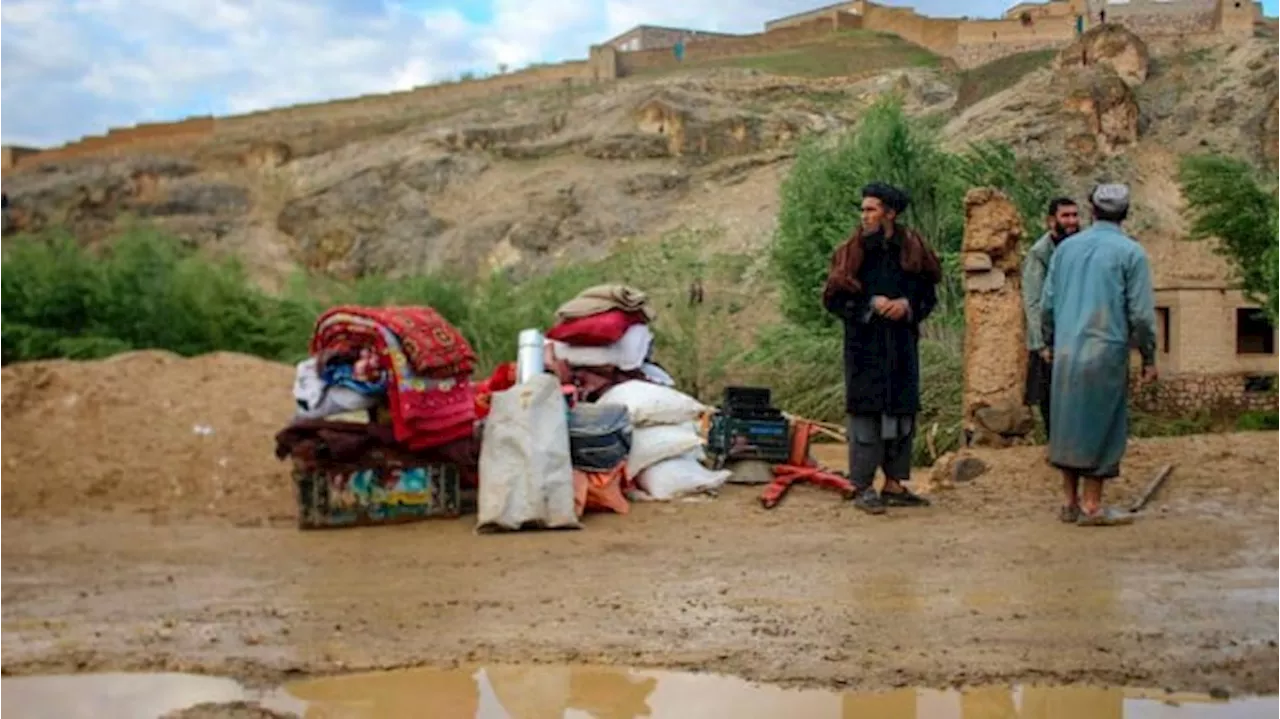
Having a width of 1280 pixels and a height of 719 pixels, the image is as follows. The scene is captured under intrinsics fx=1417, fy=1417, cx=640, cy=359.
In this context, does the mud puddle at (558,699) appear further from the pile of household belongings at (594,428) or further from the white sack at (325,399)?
the white sack at (325,399)

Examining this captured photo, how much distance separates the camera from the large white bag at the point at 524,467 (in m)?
7.56

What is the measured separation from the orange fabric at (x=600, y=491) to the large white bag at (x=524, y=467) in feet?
0.98

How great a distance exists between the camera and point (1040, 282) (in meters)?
8.33

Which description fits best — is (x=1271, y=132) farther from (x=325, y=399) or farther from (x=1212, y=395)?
(x=325, y=399)

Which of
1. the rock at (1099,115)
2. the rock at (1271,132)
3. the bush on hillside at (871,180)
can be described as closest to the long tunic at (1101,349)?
the bush on hillside at (871,180)

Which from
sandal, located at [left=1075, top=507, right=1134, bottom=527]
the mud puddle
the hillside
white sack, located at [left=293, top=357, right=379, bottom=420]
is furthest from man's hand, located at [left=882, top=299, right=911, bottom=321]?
the hillside

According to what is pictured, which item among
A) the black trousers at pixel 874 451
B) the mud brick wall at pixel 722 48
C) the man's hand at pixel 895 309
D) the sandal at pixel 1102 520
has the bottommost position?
the sandal at pixel 1102 520

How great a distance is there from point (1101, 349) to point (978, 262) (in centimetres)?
304

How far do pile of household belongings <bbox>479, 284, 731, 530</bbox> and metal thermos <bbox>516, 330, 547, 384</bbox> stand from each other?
0.10 m

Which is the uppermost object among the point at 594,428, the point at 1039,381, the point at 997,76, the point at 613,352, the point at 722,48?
the point at 722,48

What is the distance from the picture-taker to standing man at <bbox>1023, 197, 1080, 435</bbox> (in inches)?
323

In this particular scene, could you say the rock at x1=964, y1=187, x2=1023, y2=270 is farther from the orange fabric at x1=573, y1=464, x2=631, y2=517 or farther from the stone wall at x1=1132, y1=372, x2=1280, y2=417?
the stone wall at x1=1132, y1=372, x2=1280, y2=417

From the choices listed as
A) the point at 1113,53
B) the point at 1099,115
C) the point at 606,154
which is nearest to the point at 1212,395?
the point at 1099,115

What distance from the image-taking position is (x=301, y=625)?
502 cm
